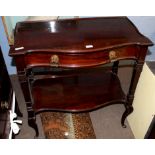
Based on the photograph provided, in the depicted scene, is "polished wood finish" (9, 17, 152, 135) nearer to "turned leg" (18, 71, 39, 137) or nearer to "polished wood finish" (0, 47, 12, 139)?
"turned leg" (18, 71, 39, 137)

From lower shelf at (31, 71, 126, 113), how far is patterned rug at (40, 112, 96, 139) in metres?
0.32

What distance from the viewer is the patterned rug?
163cm

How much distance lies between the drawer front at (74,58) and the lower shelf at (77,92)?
15.1 inches

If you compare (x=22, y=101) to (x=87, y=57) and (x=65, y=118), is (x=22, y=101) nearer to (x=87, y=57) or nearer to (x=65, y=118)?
(x=65, y=118)

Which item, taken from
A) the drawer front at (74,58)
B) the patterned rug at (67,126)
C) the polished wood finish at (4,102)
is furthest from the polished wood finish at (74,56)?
the patterned rug at (67,126)

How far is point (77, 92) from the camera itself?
151 cm

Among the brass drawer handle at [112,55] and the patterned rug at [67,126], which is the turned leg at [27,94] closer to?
the patterned rug at [67,126]

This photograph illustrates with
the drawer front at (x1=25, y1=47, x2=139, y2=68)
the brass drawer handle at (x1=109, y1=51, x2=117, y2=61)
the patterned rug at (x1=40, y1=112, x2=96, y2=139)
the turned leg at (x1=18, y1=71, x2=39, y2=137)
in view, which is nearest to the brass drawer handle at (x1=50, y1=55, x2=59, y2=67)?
the drawer front at (x1=25, y1=47, x2=139, y2=68)

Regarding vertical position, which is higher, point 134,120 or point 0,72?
point 0,72

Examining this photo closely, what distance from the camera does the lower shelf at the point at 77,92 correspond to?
1428 mm

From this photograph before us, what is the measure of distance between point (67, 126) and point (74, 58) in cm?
76
